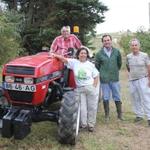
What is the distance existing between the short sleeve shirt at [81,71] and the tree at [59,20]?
897 centimetres

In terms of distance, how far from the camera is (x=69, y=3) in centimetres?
1655

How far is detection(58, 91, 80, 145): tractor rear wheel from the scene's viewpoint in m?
6.55

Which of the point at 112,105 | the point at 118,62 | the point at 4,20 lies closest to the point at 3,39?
the point at 4,20

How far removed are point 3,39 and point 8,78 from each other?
9628 millimetres

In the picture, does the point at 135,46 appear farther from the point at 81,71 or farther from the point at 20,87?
the point at 20,87

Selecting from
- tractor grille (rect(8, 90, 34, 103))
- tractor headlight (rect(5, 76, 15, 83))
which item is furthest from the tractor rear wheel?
tractor headlight (rect(5, 76, 15, 83))

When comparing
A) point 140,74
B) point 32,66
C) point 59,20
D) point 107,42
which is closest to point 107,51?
point 107,42

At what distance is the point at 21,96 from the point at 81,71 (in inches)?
56.7

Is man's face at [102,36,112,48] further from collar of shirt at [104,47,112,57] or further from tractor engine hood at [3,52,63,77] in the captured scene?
tractor engine hood at [3,52,63,77]

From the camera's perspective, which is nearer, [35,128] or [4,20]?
[35,128]

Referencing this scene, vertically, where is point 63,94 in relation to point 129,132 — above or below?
above

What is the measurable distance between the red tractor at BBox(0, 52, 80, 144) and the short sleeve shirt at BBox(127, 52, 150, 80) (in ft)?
6.61

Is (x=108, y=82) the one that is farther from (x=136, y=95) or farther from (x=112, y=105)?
(x=112, y=105)

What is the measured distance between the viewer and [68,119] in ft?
21.5
